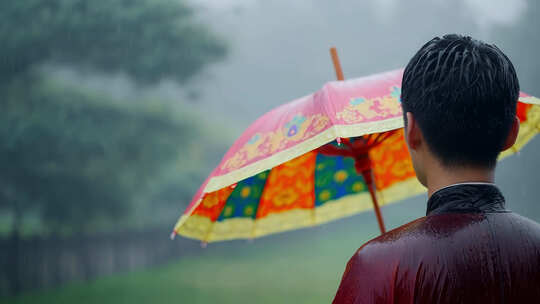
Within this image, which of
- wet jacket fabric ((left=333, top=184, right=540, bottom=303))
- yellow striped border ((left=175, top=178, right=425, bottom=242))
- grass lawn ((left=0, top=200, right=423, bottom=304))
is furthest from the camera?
grass lawn ((left=0, top=200, right=423, bottom=304))

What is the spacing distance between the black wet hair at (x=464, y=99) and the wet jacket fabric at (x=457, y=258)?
5cm

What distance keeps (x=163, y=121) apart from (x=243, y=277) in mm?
2603

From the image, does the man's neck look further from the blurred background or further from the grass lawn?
the grass lawn

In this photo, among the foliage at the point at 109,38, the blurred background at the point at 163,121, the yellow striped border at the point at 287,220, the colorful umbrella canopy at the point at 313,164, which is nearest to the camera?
the colorful umbrella canopy at the point at 313,164

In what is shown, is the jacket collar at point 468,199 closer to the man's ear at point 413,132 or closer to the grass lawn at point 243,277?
the man's ear at point 413,132

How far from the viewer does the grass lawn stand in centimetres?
647

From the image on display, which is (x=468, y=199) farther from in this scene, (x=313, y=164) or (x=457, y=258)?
(x=313, y=164)

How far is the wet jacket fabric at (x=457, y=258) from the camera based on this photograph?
0.49 metres

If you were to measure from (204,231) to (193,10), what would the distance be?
6.29 meters

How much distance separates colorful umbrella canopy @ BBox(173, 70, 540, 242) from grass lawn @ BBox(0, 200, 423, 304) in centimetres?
519

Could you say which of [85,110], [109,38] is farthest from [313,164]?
[109,38]

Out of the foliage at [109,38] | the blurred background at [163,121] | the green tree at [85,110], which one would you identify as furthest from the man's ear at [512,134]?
the foliage at [109,38]

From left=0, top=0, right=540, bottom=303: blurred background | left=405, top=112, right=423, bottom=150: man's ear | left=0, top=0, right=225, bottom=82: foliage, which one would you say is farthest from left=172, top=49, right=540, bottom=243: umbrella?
left=0, top=0, right=225, bottom=82: foliage

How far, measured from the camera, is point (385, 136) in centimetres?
146
